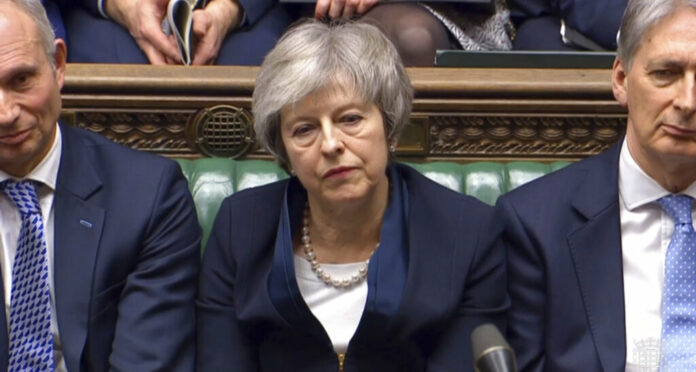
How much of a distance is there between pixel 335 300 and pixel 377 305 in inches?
3.8

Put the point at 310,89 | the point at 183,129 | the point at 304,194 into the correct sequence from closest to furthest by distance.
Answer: the point at 310,89
the point at 304,194
the point at 183,129

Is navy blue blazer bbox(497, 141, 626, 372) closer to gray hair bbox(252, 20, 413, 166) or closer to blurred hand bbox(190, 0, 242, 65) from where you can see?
gray hair bbox(252, 20, 413, 166)

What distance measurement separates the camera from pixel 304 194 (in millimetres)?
1789

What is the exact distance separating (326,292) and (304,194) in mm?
154

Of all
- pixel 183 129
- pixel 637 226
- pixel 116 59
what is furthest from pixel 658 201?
pixel 116 59

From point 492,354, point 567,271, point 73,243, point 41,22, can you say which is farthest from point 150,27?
point 492,354

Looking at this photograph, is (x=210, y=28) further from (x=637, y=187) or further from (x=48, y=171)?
(x=637, y=187)

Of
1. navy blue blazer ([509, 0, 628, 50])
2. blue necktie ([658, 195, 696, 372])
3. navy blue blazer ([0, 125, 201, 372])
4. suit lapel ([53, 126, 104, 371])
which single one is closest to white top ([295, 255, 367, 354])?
navy blue blazer ([0, 125, 201, 372])

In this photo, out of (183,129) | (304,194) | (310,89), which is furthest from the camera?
(183,129)

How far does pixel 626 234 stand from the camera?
1.70 m

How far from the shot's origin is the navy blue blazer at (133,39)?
88.0 inches

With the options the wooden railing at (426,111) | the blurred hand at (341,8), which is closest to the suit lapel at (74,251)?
the wooden railing at (426,111)

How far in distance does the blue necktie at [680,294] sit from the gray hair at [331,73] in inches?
15.5

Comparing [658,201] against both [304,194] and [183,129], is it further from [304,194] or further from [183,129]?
[183,129]
